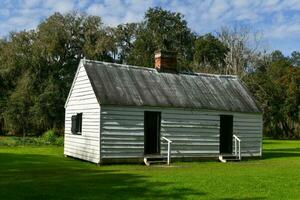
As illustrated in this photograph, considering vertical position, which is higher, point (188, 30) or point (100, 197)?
point (188, 30)

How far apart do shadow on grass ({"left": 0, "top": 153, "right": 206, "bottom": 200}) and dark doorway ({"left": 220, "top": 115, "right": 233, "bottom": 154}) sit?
9294mm

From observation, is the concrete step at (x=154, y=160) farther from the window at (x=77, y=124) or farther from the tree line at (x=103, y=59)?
the tree line at (x=103, y=59)

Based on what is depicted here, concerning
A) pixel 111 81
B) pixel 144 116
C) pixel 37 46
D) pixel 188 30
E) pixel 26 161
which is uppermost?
pixel 188 30

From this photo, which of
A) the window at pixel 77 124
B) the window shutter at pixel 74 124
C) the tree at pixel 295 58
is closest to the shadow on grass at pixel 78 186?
the window at pixel 77 124

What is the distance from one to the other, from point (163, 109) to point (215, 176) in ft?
24.2

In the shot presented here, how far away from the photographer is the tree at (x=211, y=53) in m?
62.1

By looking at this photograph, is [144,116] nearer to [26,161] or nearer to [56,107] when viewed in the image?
[26,161]

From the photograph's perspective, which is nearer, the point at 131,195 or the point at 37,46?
the point at 131,195

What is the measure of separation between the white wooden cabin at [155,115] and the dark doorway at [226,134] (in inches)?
2.0

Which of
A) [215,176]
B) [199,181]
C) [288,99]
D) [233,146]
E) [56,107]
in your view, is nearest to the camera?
[199,181]

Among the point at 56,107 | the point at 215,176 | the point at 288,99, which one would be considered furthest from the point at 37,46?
the point at 215,176

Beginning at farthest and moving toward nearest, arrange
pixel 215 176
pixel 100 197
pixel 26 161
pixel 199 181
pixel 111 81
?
pixel 111 81, pixel 26 161, pixel 215 176, pixel 199 181, pixel 100 197

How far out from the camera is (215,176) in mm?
15523

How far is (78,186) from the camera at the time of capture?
42.3ft
